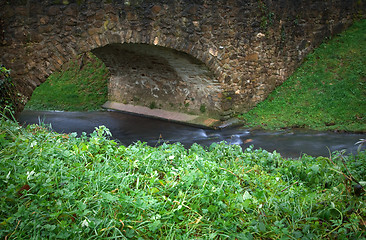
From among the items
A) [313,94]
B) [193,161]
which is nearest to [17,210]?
[193,161]

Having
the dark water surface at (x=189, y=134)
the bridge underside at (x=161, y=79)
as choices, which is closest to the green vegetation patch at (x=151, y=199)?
the dark water surface at (x=189, y=134)

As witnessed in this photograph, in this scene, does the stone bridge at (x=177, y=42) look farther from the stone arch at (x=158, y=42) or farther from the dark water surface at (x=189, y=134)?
the dark water surface at (x=189, y=134)

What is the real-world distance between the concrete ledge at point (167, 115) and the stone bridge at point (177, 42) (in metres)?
0.19

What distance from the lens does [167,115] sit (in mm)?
9609

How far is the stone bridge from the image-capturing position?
20.1 feet

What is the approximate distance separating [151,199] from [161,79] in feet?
24.6

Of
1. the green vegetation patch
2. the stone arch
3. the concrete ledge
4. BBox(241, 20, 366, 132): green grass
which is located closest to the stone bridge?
the stone arch

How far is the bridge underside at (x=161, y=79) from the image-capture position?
841 cm

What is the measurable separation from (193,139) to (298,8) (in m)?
5.25

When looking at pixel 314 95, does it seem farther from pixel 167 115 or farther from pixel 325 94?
pixel 167 115

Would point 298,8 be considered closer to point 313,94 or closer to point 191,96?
point 313,94

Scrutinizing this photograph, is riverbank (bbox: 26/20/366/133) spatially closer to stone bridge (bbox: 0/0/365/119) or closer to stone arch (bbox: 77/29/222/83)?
stone bridge (bbox: 0/0/365/119)

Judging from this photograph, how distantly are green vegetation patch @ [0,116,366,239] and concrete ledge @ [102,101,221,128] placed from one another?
5.49 metres

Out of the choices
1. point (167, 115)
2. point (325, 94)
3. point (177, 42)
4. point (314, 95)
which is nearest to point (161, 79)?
point (167, 115)
